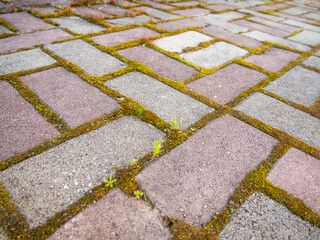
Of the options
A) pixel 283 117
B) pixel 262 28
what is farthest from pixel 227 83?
pixel 262 28

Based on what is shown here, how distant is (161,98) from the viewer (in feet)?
9.39

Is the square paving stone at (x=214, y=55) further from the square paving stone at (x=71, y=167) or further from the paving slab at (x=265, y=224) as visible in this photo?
the paving slab at (x=265, y=224)

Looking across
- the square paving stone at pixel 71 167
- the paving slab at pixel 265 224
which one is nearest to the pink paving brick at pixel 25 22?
the square paving stone at pixel 71 167

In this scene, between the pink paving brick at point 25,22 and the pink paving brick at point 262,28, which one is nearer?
the pink paving brick at point 25,22

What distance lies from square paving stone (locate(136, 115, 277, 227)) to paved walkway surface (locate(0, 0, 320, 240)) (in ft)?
Answer: 0.03

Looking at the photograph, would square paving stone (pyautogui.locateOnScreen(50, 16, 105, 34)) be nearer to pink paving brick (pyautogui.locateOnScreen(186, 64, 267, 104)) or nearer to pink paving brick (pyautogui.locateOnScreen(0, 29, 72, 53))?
pink paving brick (pyautogui.locateOnScreen(0, 29, 72, 53))

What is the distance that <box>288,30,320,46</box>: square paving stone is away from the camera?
5685 millimetres

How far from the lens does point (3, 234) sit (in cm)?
141

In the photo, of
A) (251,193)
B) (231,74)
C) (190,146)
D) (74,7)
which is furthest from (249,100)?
(74,7)

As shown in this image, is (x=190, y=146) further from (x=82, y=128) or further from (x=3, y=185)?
(x=3, y=185)

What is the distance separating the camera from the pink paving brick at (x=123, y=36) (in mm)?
4153

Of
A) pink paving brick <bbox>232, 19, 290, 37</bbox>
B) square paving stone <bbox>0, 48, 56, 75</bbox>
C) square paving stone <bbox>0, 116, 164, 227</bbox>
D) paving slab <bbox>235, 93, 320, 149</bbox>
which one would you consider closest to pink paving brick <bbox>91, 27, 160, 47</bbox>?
square paving stone <bbox>0, 48, 56, 75</bbox>

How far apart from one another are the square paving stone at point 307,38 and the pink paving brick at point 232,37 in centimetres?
154

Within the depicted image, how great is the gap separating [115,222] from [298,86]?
3.49 m
